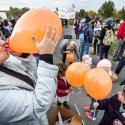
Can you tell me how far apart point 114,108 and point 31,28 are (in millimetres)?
1957

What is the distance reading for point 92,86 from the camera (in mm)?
2936

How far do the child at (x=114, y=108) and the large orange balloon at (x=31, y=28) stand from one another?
1.65 meters

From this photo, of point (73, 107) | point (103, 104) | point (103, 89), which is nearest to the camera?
point (103, 89)

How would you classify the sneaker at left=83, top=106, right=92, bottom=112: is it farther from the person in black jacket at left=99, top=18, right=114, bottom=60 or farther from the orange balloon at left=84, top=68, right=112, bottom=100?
the person in black jacket at left=99, top=18, right=114, bottom=60

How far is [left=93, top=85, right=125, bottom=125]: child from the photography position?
310 cm

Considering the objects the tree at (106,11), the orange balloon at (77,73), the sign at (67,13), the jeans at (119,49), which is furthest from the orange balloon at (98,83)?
the tree at (106,11)

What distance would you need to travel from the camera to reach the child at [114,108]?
310 cm

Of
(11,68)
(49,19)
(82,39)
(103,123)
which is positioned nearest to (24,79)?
(11,68)

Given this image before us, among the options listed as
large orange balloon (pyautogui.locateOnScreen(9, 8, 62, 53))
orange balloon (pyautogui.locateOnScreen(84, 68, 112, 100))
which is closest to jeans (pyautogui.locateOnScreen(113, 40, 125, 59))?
orange balloon (pyautogui.locateOnScreen(84, 68, 112, 100))

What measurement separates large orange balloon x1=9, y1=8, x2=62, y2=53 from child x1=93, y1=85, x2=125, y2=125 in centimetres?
165

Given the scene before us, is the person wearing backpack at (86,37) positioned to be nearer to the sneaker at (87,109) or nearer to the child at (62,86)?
the sneaker at (87,109)

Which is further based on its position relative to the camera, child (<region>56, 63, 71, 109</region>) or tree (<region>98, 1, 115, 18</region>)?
tree (<region>98, 1, 115, 18</region>)

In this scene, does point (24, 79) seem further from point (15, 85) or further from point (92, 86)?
point (92, 86)

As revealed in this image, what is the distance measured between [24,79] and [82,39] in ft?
26.0
